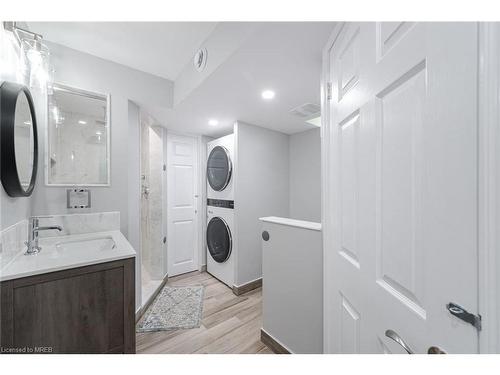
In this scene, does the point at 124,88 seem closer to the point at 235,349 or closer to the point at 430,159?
the point at 430,159

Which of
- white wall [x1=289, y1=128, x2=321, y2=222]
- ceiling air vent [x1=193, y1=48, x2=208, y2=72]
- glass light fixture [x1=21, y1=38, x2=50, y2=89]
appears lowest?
white wall [x1=289, y1=128, x2=321, y2=222]

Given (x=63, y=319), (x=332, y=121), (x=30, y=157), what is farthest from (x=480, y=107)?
(x=30, y=157)

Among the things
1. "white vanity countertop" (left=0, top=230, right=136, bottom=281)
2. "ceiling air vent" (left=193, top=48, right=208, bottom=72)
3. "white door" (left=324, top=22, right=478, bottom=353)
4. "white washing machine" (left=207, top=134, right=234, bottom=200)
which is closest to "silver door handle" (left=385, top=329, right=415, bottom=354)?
"white door" (left=324, top=22, right=478, bottom=353)

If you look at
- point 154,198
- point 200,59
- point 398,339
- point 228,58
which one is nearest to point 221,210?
point 154,198

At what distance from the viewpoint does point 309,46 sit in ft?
3.77

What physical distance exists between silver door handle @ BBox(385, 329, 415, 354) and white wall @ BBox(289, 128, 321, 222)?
2.21m

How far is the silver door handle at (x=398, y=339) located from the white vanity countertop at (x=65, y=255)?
1.27 metres

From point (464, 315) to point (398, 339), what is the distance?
9.0 inches

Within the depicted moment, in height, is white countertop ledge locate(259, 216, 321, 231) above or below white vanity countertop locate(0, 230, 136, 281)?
above

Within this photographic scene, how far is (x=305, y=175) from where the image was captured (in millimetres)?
2918

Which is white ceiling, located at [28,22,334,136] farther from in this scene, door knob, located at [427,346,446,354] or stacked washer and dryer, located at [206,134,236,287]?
door knob, located at [427,346,446,354]

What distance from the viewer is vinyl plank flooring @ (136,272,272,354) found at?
162cm

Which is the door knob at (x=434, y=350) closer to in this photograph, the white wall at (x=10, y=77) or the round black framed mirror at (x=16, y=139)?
the white wall at (x=10, y=77)

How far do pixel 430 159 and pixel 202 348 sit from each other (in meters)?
2.00
